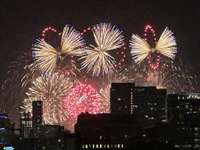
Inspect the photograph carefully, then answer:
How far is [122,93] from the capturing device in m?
65.8

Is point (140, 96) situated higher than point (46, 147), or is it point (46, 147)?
point (140, 96)

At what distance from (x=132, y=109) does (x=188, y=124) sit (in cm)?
749

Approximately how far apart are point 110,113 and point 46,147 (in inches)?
401

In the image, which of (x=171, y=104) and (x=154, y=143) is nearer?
(x=154, y=143)

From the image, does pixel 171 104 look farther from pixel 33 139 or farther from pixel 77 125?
pixel 33 139

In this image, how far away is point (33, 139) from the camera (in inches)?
2844

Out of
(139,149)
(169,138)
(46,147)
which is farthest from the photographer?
(46,147)

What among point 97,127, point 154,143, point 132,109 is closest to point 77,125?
point 97,127

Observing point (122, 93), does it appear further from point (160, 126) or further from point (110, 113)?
point (160, 126)

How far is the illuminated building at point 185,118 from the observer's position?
57.6 m

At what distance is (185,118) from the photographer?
2343 inches

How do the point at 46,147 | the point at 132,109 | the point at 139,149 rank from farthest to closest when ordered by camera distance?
the point at 46,147 < the point at 132,109 < the point at 139,149

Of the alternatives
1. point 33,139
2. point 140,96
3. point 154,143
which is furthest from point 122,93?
point 154,143

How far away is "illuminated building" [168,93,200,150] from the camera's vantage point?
57594mm
